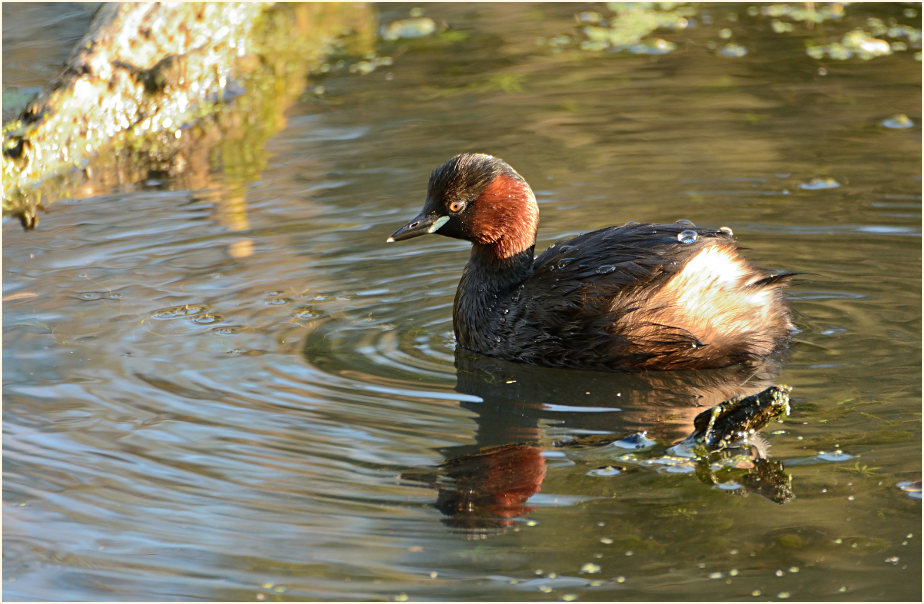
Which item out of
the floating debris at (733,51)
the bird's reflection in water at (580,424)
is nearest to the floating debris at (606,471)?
the bird's reflection in water at (580,424)

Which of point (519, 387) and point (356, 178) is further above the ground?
point (356, 178)

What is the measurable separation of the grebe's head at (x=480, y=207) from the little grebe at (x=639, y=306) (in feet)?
0.12

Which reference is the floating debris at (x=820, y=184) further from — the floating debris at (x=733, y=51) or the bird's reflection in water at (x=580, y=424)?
the floating debris at (x=733, y=51)

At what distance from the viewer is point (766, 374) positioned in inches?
217

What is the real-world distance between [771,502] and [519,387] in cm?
165

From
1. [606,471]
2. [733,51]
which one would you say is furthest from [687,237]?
[733,51]

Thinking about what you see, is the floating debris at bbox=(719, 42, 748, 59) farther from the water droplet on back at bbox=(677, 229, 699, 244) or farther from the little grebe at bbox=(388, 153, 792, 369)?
the water droplet on back at bbox=(677, 229, 699, 244)

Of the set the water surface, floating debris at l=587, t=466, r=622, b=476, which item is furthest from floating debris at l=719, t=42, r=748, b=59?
floating debris at l=587, t=466, r=622, b=476

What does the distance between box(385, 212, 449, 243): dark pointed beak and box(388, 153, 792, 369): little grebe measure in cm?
2

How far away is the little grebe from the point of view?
552 centimetres

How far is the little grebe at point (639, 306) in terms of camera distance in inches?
217

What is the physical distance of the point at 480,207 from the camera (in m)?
6.13

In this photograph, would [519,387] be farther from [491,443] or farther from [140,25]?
[140,25]

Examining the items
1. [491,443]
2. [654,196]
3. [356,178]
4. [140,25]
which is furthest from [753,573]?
[140,25]
